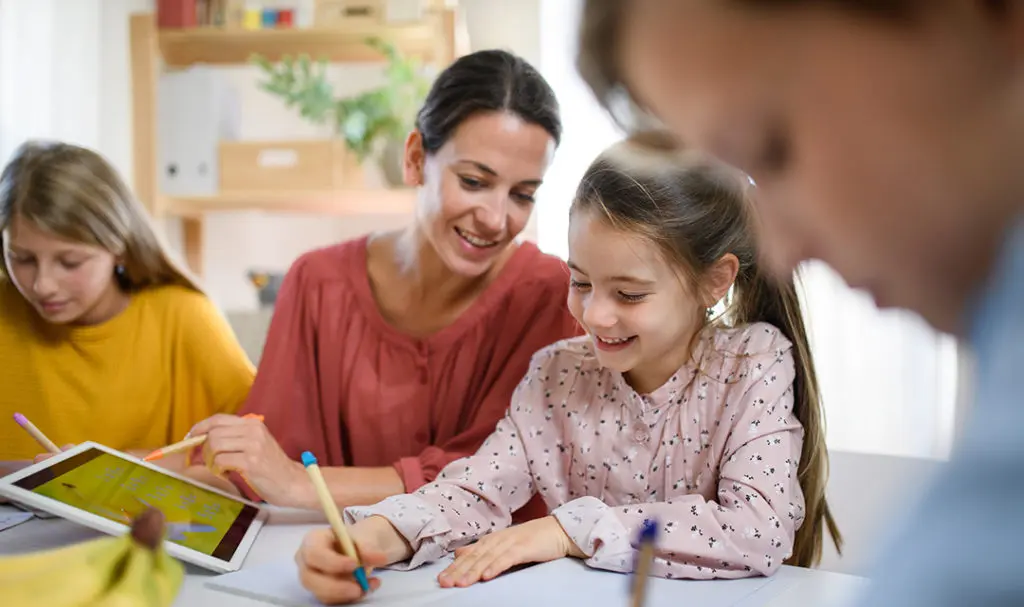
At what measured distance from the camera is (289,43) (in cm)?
273

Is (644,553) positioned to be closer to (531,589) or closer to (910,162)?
(910,162)

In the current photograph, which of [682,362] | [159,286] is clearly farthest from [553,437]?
[159,286]

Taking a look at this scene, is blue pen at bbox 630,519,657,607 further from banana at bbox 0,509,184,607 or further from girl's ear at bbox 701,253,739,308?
girl's ear at bbox 701,253,739,308

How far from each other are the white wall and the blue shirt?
2457mm

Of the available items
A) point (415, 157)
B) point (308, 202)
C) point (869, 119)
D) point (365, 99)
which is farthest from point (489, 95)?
point (308, 202)

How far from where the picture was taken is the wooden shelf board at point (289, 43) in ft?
8.66

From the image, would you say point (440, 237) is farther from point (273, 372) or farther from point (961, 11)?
point (961, 11)

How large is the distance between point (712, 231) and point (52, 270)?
0.97 metres

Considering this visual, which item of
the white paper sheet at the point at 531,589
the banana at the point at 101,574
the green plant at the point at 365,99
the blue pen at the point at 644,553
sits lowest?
the white paper sheet at the point at 531,589

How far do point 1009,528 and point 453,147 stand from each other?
112 centimetres

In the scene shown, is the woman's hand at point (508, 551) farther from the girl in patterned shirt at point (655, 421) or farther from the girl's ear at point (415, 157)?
the girl's ear at point (415, 157)

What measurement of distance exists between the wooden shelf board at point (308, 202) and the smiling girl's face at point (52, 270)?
1207 mm

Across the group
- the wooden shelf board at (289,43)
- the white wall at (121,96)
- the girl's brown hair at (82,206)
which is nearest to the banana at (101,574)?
the girl's brown hair at (82,206)

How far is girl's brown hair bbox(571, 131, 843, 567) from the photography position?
3.50 ft
